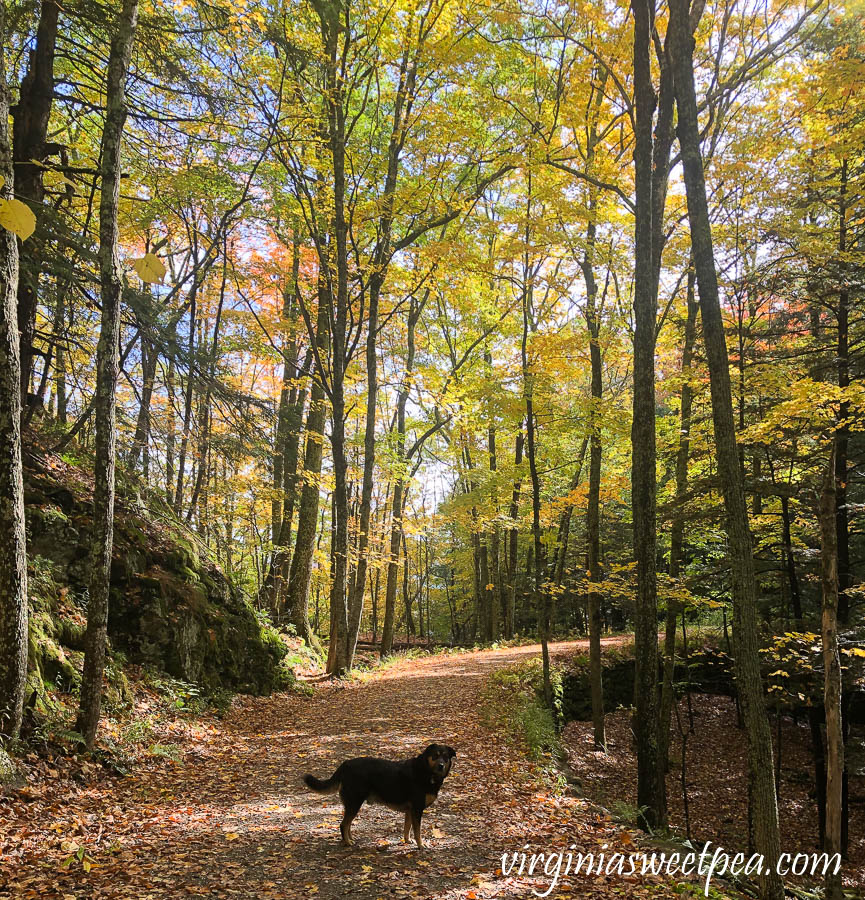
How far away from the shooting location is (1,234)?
488 cm

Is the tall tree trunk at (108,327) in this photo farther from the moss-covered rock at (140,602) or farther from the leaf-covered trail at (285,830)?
the leaf-covered trail at (285,830)

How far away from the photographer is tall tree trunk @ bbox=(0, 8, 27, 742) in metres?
4.88

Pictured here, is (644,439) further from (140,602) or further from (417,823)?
(140,602)

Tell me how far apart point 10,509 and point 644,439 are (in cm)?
722

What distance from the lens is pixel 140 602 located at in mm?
8133

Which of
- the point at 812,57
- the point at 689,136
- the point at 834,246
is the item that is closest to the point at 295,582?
the point at 689,136

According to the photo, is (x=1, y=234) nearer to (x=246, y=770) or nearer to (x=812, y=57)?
(x=246, y=770)

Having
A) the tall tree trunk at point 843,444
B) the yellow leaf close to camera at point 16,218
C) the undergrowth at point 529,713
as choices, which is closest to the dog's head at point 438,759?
the undergrowth at point 529,713

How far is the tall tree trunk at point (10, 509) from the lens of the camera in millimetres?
4883

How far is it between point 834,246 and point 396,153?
9.52 metres

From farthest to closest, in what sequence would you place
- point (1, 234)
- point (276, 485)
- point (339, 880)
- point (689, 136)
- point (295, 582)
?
1. point (295, 582)
2. point (276, 485)
3. point (689, 136)
4. point (1, 234)
5. point (339, 880)

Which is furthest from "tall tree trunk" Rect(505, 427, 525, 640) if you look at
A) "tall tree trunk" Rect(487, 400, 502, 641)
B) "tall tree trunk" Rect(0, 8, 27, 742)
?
"tall tree trunk" Rect(0, 8, 27, 742)

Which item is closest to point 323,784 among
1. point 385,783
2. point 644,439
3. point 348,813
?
point 348,813

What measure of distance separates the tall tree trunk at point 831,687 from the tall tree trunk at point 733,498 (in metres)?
2.19
